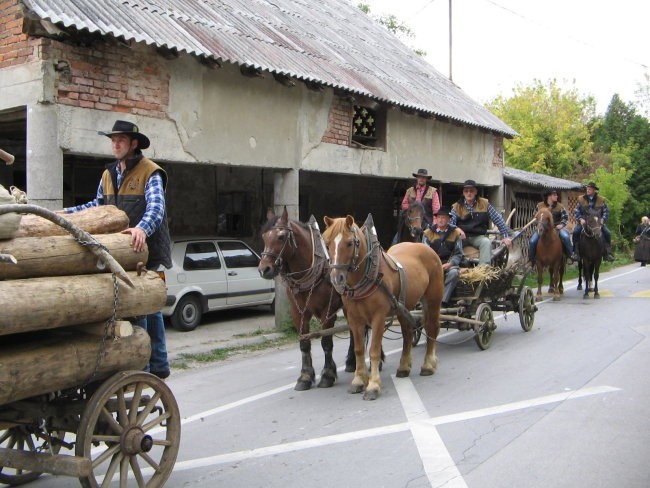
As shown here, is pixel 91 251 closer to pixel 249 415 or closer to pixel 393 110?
pixel 249 415

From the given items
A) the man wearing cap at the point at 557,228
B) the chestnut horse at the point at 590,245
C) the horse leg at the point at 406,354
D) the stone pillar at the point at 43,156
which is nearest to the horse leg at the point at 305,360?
the horse leg at the point at 406,354

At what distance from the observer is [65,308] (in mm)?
3633

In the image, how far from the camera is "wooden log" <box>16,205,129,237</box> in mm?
3891

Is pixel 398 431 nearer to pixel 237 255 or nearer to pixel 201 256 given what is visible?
pixel 201 256

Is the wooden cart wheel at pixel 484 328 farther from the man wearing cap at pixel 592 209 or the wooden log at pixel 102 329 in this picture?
the man wearing cap at pixel 592 209

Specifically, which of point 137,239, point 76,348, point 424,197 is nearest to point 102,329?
point 76,348

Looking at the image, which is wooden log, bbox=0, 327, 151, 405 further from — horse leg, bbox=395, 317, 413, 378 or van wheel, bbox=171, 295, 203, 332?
van wheel, bbox=171, 295, 203, 332

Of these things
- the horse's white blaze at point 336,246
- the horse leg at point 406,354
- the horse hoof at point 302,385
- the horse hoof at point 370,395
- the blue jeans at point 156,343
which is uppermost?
the horse's white blaze at point 336,246

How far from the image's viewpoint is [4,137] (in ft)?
39.1

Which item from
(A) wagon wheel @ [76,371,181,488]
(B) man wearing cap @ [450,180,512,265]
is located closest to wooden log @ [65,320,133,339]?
(A) wagon wheel @ [76,371,181,488]

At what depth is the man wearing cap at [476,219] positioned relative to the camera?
9984mm

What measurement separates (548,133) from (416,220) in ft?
110

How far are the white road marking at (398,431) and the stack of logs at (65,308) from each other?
1.25 m

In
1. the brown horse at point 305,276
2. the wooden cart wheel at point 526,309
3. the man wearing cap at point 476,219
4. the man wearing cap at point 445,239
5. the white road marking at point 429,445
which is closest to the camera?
the white road marking at point 429,445
